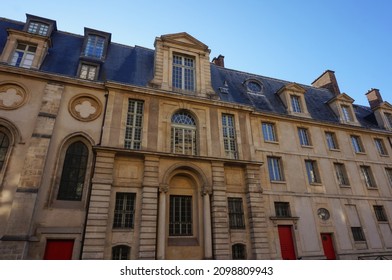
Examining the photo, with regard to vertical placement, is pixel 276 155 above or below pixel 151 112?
below

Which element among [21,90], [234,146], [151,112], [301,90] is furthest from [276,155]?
[21,90]

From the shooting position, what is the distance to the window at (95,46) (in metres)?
15.5

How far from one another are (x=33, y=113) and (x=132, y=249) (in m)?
8.23

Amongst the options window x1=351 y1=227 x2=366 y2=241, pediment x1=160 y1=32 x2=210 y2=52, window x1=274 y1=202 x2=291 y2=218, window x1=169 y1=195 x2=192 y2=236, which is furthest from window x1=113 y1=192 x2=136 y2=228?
window x1=351 y1=227 x2=366 y2=241

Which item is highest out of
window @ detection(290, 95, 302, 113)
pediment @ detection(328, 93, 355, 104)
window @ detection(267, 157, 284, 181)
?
pediment @ detection(328, 93, 355, 104)

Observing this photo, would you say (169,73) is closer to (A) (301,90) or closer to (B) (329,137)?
(A) (301,90)

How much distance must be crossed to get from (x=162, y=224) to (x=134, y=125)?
553cm

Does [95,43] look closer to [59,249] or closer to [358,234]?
[59,249]

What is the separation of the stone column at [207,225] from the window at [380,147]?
15895mm

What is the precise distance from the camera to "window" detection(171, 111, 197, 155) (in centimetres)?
1343

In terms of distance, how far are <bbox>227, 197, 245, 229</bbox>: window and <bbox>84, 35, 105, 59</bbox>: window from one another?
12617mm

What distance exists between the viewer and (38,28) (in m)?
15.0

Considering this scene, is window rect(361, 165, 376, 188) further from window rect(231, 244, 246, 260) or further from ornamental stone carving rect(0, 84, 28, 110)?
ornamental stone carving rect(0, 84, 28, 110)

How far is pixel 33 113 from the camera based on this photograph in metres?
11.6
